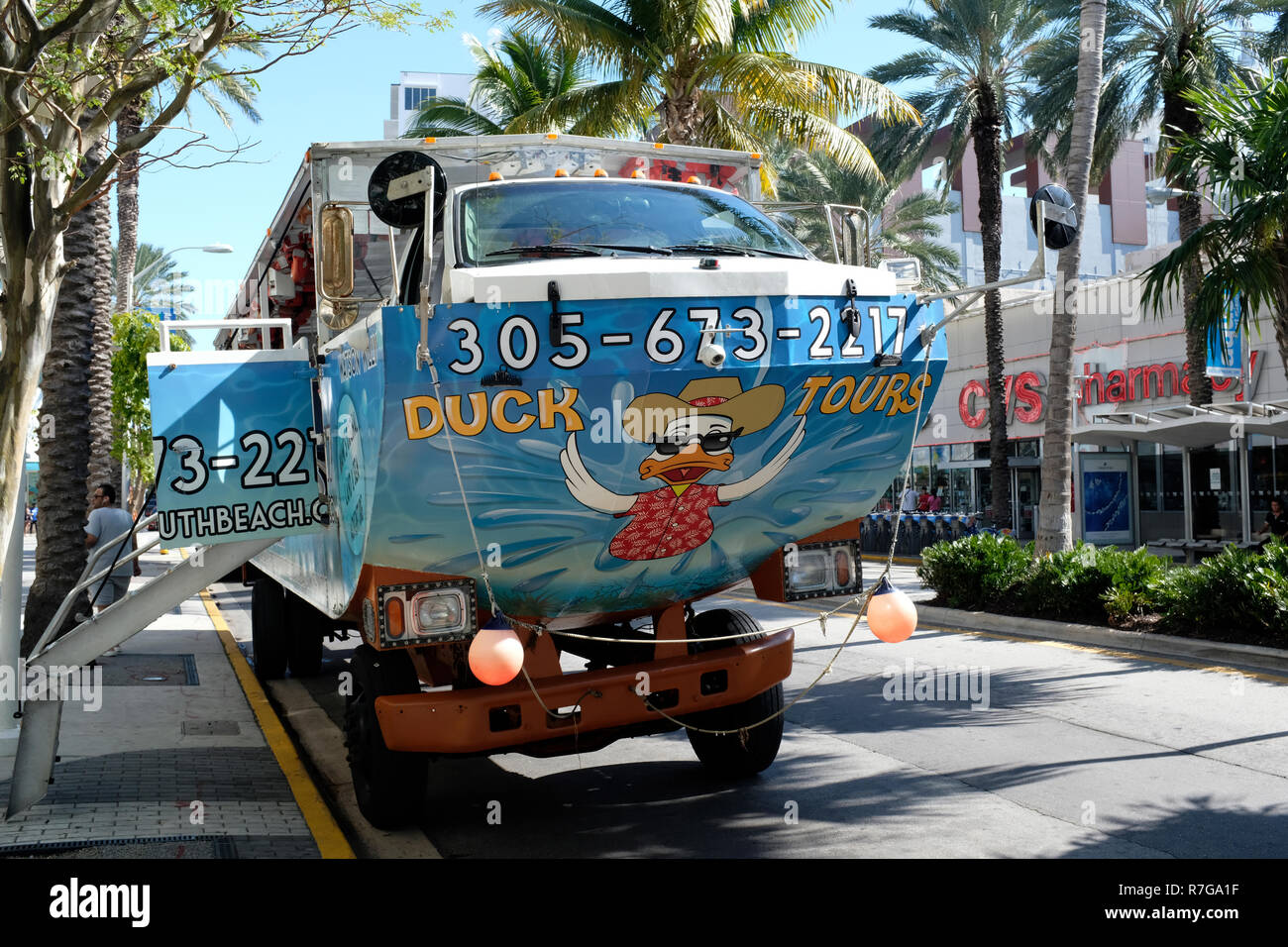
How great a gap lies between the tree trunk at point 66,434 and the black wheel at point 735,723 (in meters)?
6.43

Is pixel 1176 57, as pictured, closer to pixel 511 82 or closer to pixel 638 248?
pixel 511 82

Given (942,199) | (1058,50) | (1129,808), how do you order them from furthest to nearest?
(942,199) < (1058,50) < (1129,808)

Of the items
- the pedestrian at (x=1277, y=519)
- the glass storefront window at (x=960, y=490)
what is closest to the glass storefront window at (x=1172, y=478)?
the glass storefront window at (x=960, y=490)

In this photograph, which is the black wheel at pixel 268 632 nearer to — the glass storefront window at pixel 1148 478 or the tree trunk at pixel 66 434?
the tree trunk at pixel 66 434

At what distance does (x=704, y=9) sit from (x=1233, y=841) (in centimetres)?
1442

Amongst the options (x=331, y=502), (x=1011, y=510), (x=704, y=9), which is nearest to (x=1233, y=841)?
(x=331, y=502)

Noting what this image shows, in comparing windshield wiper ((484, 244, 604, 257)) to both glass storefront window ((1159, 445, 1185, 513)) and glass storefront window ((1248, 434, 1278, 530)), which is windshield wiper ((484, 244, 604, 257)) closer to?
glass storefront window ((1248, 434, 1278, 530))

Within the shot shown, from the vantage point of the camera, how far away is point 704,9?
16.9m

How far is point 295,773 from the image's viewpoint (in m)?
7.07

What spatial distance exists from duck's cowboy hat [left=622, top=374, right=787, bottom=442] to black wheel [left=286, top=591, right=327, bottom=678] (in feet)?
21.3

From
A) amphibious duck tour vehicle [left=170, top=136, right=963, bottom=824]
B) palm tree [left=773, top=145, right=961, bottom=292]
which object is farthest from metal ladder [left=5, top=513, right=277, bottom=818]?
palm tree [left=773, top=145, right=961, bottom=292]

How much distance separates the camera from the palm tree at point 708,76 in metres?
17.7
